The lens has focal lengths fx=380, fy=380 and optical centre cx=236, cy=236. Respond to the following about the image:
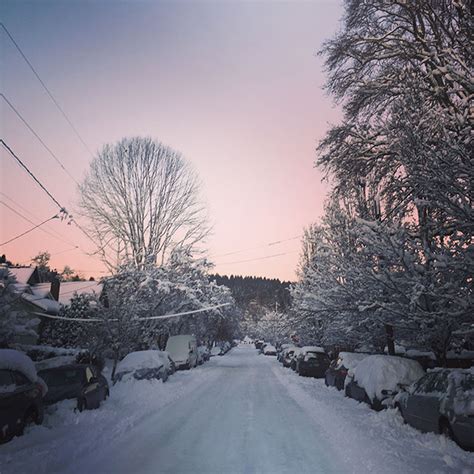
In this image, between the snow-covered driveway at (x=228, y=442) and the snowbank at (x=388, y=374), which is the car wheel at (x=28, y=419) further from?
the snowbank at (x=388, y=374)

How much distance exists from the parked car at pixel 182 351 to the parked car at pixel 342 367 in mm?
14156

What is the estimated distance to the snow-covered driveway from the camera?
582cm

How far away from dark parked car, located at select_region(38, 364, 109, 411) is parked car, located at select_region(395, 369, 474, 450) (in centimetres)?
847

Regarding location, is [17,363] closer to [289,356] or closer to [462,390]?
[462,390]

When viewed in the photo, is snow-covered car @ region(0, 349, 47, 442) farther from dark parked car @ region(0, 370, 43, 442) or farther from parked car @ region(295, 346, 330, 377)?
parked car @ region(295, 346, 330, 377)

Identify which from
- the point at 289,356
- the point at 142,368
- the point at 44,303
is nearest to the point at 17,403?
the point at 142,368

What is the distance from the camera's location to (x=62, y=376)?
1210 centimetres

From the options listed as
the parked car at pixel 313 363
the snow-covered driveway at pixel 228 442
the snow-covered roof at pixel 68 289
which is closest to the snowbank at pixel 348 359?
the snow-covered driveway at pixel 228 442

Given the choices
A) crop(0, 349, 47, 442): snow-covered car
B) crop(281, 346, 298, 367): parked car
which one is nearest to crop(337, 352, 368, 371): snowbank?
crop(0, 349, 47, 442): snow-covered car

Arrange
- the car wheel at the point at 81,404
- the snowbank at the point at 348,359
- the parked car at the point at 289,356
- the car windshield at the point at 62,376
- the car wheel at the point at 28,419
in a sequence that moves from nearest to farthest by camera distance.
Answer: the car wheel at the point at 28,419 → the car wheel at the point at 81,404 → the car windshield at the point at 62,376 → the snowbank at the point at 348,359 → the parked car at the point at 289,356

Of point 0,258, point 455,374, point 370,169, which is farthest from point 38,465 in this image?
point 0,258

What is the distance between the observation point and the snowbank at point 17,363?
8.35 meters

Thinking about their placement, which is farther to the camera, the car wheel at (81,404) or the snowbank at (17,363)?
the car wheel at (81,404)

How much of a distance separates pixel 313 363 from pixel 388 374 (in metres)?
12.3
